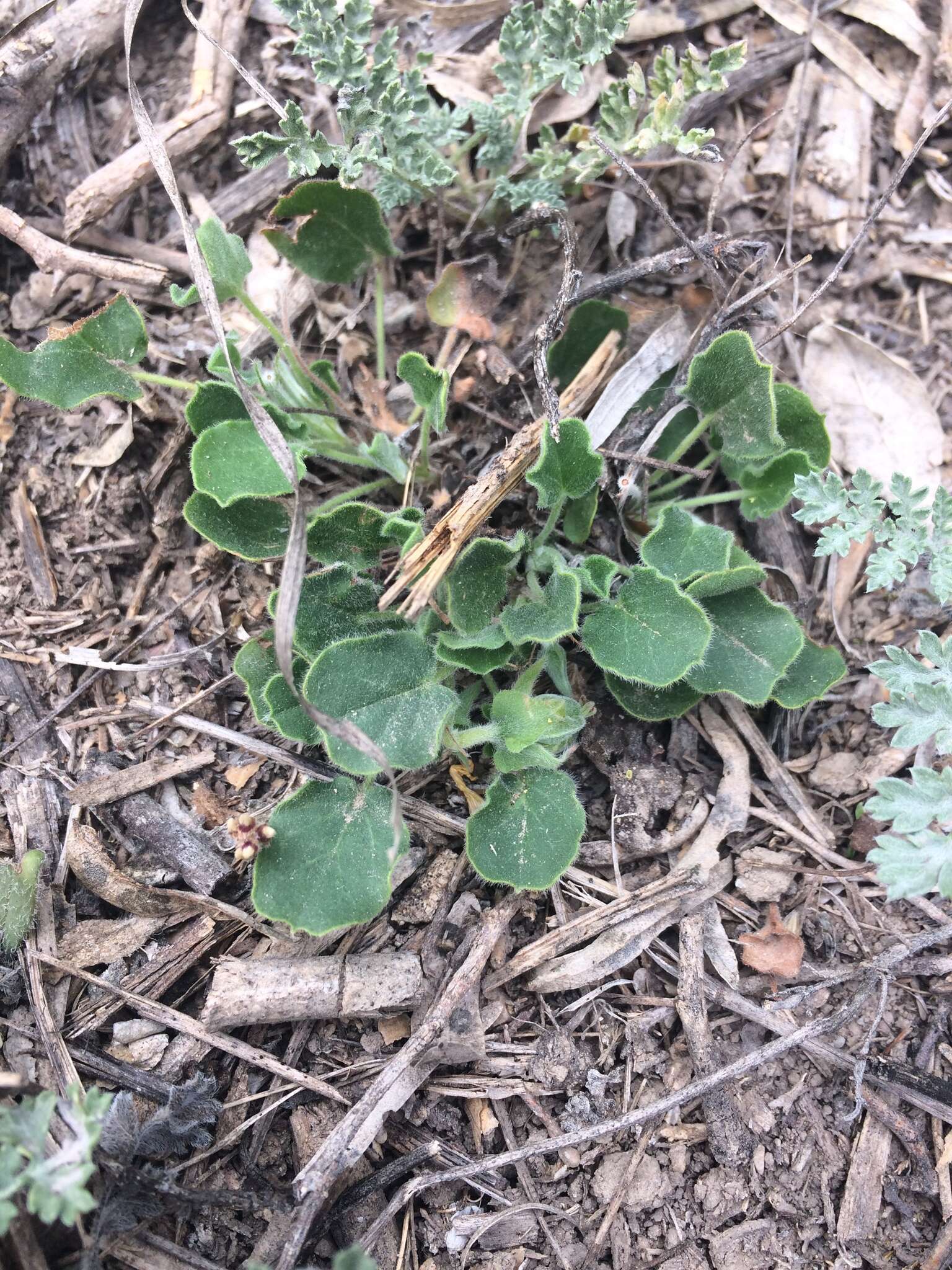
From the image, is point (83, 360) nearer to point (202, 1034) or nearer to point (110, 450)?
point (110, 450)

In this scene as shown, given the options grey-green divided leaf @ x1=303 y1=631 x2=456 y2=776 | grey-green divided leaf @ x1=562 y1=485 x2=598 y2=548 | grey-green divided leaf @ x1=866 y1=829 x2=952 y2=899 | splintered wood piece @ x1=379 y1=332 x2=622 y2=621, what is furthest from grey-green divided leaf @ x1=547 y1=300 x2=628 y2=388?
grey-green divided leaf @ x1=866 y1=829 x2=952 y2=899

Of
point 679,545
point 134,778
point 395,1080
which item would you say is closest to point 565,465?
point 679,545

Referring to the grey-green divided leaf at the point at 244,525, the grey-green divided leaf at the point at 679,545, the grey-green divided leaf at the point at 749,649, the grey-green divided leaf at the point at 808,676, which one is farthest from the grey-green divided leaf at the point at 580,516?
the grey-green divided leaf at the point at 244,525

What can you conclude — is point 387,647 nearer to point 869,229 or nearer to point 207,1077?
point 207,1077

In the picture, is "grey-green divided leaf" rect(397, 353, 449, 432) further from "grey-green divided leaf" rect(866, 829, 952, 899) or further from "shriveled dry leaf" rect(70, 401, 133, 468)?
"grey-green divided leaf" rect(866, 829, 952, 899)

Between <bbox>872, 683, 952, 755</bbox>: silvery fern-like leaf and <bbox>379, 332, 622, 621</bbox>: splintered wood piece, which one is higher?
<bbox>379, 332, 622, 621</bbox>: splintered wood piece

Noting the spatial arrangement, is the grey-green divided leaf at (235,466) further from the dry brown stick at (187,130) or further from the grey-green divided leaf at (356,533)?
the dry brown stick at (187,130)

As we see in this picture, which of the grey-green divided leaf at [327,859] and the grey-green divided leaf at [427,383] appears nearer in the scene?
the grey-green divided leaf at [327,859]
